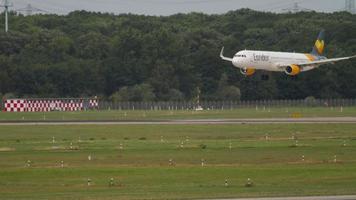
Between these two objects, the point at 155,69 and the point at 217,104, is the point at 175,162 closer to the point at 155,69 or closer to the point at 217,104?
the point at 217,104

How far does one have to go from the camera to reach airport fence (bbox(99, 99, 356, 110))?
145 m

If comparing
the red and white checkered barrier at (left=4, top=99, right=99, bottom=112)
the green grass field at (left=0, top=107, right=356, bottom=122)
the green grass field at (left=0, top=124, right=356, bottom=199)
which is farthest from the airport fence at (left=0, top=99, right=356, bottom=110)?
the green grass field at (left=0, top=124, right=356, bottom=199)

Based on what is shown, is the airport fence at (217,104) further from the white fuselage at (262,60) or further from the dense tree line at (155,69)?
the white fuselage at (262,60)

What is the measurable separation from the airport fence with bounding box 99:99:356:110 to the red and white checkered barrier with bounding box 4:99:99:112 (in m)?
2.44

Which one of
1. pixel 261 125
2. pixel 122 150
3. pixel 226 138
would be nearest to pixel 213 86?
pixel 261 125

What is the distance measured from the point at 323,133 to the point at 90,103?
72586 mm

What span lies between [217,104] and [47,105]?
24.5 m

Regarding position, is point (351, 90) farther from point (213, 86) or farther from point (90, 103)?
point (90, 103)

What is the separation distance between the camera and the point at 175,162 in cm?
5356

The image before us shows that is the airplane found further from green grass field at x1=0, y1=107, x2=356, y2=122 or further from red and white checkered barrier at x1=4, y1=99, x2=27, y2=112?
red and white checkered barrier at x1=4, y1=99, x2=27, y2=112

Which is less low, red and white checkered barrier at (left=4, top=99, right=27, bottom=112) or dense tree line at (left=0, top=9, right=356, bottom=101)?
dense tree line at (left=0, top=9, right=356, bottom=101)

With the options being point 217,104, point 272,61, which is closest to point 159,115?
point 272,61

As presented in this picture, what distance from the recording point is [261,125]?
87.4 m

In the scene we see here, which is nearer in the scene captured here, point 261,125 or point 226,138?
point 226,138
